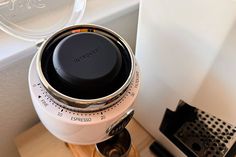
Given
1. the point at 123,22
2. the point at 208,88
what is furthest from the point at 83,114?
the point at 123,22

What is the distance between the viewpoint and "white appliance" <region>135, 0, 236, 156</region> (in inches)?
14.1

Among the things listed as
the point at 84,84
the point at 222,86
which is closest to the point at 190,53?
the point at 222,86

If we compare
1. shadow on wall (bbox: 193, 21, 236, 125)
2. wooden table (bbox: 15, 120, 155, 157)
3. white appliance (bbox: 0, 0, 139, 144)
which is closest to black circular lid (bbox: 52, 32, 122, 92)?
white appliance (bbox: 0, 0, 139, 144)

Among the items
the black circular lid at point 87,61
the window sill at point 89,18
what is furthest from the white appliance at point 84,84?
the window sill at point 89,18

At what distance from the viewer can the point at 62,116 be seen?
35cm

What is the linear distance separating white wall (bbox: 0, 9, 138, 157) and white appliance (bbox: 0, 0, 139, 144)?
15 centimetres

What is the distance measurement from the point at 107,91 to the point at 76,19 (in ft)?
0.67

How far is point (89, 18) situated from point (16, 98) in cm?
23

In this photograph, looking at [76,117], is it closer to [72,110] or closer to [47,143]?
[72,110]

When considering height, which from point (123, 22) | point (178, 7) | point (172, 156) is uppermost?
point (178, 7)

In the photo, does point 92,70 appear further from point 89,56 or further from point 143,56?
point 143,56

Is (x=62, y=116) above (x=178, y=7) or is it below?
below

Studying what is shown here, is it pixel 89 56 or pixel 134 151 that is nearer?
pixel 89 56

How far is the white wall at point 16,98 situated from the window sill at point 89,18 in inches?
0.6
